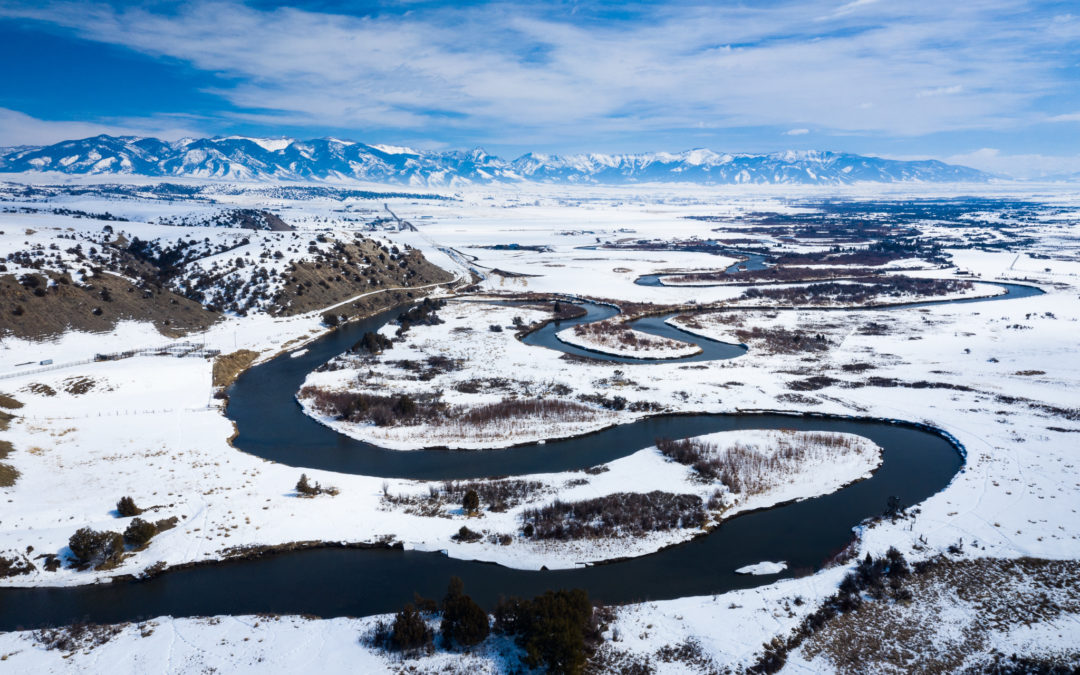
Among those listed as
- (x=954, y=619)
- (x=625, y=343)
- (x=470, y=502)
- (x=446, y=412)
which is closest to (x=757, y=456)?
(x=954, y=619)

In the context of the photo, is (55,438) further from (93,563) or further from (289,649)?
(289,649)

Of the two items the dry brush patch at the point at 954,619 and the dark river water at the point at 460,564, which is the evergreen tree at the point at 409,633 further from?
the dry brush patch at the point at 954,619

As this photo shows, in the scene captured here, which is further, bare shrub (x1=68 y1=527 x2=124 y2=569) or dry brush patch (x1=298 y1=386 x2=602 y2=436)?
dry brush patch (x1=298 y1=386 x2=602 y2=436)

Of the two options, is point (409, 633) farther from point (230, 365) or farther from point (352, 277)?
point (352, 277)

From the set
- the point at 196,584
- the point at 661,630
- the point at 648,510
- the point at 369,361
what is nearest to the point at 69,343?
the point at 369,361

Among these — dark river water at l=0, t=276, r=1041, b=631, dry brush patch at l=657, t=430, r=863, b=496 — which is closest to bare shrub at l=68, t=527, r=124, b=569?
dark river water at l=0, t=276, r=1041, b=631

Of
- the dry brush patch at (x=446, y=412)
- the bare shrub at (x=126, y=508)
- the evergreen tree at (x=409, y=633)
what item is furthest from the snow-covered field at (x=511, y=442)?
the bare shrub at (x=126, y=508)

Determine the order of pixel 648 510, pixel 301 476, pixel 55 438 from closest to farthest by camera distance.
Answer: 1. pixel 648 510
2. pixel 301 476
3. pixel 55 438

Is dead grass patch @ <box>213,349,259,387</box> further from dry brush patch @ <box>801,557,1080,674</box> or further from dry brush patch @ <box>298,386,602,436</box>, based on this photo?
dry brush patch @ <box>801,557,1080,674</box>
